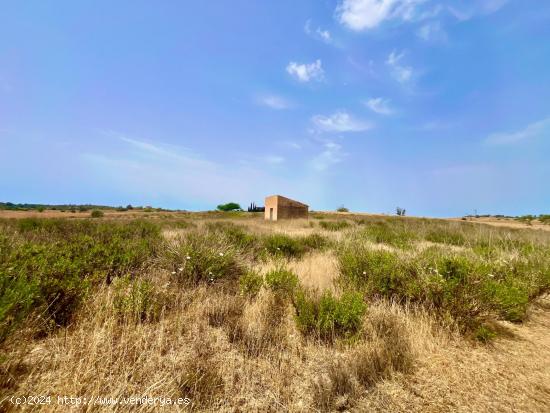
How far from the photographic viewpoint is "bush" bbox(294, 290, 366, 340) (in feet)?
10.4

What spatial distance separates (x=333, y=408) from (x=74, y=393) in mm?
1974

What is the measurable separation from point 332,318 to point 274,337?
740 mm

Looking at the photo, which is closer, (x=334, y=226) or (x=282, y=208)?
(x=334, y=226)

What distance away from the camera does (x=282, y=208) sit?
29.3 meters

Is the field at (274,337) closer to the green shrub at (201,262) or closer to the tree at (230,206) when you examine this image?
the green shrub at (201,262)

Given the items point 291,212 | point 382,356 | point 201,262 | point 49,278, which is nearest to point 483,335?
point 382,356

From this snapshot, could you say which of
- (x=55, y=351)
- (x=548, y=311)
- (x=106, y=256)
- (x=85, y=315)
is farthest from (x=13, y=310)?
(x=548, y=311)

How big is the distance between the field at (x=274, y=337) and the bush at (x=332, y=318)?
0.7 inches

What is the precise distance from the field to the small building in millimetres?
24114

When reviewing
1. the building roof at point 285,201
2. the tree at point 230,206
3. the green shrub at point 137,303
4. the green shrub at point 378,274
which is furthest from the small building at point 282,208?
the tree at point 230,206

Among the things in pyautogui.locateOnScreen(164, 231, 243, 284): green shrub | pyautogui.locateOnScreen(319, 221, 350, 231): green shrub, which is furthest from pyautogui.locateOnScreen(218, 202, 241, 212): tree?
pyautogui.locateOnScreen(164, 231, 243, 284): green shrub

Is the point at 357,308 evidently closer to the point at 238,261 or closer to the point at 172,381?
the point at 172,381

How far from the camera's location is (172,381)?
7.11ft

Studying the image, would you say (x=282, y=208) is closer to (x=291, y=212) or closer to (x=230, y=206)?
(x=291, y=212)
